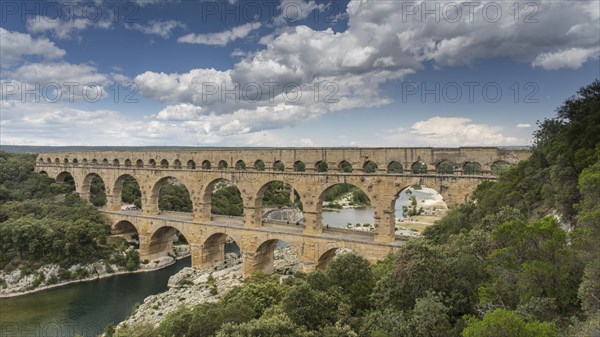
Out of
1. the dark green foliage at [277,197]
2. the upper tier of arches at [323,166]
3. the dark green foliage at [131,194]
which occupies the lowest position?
the dark green foliage at [277,197]

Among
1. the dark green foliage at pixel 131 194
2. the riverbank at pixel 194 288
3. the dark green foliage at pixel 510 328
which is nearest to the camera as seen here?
the dark green foliage at pixel 510 328

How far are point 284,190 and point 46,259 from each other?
32670 mm

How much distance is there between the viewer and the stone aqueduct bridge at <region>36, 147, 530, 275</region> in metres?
20.2

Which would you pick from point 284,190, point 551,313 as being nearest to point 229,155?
point 551,313

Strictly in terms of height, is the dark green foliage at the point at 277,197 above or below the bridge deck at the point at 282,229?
below

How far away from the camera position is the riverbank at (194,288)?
1942cm

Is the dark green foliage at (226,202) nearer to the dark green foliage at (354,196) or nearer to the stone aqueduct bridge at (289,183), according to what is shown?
the stone aqueduct bridge at (289,183)

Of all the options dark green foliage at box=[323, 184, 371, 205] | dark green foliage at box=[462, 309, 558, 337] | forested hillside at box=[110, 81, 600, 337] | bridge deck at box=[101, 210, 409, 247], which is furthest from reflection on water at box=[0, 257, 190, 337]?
dark green foliage at box=[323, 184, 371, 205]

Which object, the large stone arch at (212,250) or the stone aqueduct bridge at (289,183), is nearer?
the stone aqueduct bridge at (289,183)

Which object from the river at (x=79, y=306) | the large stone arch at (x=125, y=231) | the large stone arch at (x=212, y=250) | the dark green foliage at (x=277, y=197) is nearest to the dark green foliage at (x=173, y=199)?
the large stone arch at (x=125, y=231)

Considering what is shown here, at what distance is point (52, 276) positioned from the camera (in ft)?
80.1

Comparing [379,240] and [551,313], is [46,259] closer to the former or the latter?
[379,240]

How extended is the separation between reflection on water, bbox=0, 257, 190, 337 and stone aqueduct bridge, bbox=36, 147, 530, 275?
11.7 feet

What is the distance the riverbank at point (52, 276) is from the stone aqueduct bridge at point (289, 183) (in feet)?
8.22
